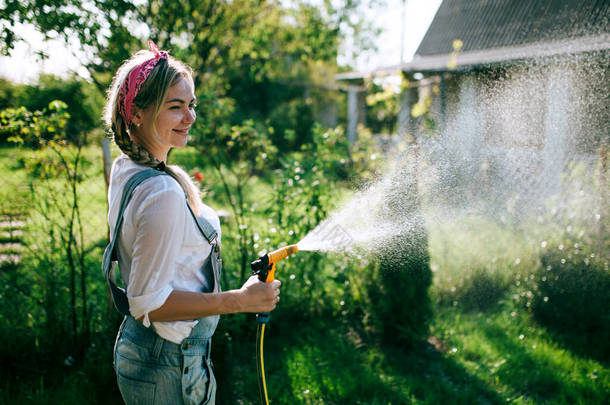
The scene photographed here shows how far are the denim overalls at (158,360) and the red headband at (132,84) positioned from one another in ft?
1.11

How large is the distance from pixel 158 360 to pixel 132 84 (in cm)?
91

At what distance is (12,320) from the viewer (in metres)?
3.19

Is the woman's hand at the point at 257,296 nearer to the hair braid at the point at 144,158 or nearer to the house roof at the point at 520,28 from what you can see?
A: the hair braid at the point at 144,158

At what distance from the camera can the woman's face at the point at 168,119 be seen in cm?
141

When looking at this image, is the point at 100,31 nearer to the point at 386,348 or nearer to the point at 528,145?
the point at 386,348

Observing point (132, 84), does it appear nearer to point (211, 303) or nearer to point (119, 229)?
point (119, 229)

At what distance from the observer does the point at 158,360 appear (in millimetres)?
1386

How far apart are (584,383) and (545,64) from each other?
106 inches

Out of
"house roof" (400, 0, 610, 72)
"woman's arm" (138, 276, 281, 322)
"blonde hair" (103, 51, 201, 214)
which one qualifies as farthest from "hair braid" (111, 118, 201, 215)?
"house roof" (400, 0, 610, 72)

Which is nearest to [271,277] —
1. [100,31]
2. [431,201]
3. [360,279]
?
[431,201]

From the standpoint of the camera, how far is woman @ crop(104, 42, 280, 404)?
1219 millimetres

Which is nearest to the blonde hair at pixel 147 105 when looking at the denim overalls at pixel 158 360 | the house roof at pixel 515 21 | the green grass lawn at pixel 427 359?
the denim overalls at pixel 158 360

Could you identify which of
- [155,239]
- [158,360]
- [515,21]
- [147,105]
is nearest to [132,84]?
[147,105]

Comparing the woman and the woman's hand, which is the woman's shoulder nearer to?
the woman
